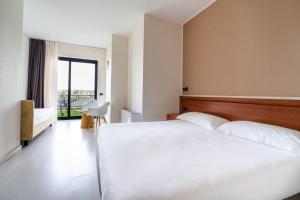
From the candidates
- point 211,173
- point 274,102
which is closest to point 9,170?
point 211,173

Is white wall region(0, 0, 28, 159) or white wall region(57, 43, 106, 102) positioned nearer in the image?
white wall region(0, 0, 28, 159)

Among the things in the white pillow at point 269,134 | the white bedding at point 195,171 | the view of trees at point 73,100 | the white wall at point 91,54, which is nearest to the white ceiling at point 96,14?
the white wall at point 91,54

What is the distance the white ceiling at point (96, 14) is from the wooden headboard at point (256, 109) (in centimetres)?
179

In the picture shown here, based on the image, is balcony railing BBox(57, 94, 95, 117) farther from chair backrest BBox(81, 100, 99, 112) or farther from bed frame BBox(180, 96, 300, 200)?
bed frame BBox(180, 96, 300, 200)

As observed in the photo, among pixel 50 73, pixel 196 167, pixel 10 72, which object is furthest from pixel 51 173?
pixel 50 73

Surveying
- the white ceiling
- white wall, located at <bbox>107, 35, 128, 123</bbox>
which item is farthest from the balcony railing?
the white ceiling

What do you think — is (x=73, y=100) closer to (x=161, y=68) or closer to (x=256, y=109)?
(x=161, y=68)

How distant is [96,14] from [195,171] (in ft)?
11.4

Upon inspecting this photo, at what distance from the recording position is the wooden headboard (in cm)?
160

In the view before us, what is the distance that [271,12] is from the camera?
1.85 metres

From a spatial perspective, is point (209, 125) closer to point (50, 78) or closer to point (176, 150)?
point (176, 150)

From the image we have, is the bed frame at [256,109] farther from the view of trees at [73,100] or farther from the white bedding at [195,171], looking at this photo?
the view of trees at [73,100]

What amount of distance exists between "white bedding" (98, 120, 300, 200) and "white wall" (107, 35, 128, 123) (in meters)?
3.01

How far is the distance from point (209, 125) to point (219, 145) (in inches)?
27.2
